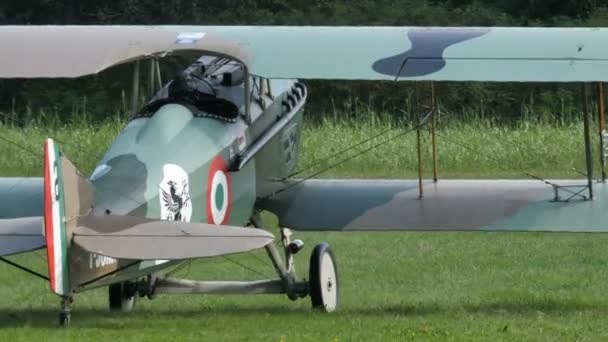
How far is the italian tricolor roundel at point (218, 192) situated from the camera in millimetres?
9781

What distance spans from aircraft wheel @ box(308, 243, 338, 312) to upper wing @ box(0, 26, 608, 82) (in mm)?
1193

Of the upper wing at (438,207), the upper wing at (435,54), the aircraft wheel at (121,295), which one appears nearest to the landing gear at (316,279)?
A: the upper wing at (438,207)

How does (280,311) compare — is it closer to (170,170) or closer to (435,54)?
(170,170)

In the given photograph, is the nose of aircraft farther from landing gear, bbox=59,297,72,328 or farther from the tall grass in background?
the tall grass in background

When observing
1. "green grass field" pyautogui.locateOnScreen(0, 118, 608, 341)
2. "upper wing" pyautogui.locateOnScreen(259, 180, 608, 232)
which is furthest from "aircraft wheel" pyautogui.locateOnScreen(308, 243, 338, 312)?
"upper wing" pyautogui.locateOnScreen(259, 180, 608, 232)

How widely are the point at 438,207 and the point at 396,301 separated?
0.70m

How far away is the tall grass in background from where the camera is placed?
20797 millimetres

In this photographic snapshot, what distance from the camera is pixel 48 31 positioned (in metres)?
10.6

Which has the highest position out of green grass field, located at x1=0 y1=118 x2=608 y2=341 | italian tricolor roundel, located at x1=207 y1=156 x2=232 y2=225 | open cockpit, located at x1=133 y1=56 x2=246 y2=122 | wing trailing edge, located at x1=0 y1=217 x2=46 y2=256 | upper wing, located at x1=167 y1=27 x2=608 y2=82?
upper wing, located at x1=167 y1=27 x2=608 y2=82

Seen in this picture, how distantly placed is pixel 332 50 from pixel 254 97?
956mm

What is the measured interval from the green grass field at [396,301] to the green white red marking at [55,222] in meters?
0.40

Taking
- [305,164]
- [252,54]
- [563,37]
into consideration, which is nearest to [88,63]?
[252,54]

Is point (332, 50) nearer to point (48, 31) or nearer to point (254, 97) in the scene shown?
point (254, 97)

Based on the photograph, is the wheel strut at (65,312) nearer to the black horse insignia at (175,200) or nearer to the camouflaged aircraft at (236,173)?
the camouflaged aircraft at (236,173)
